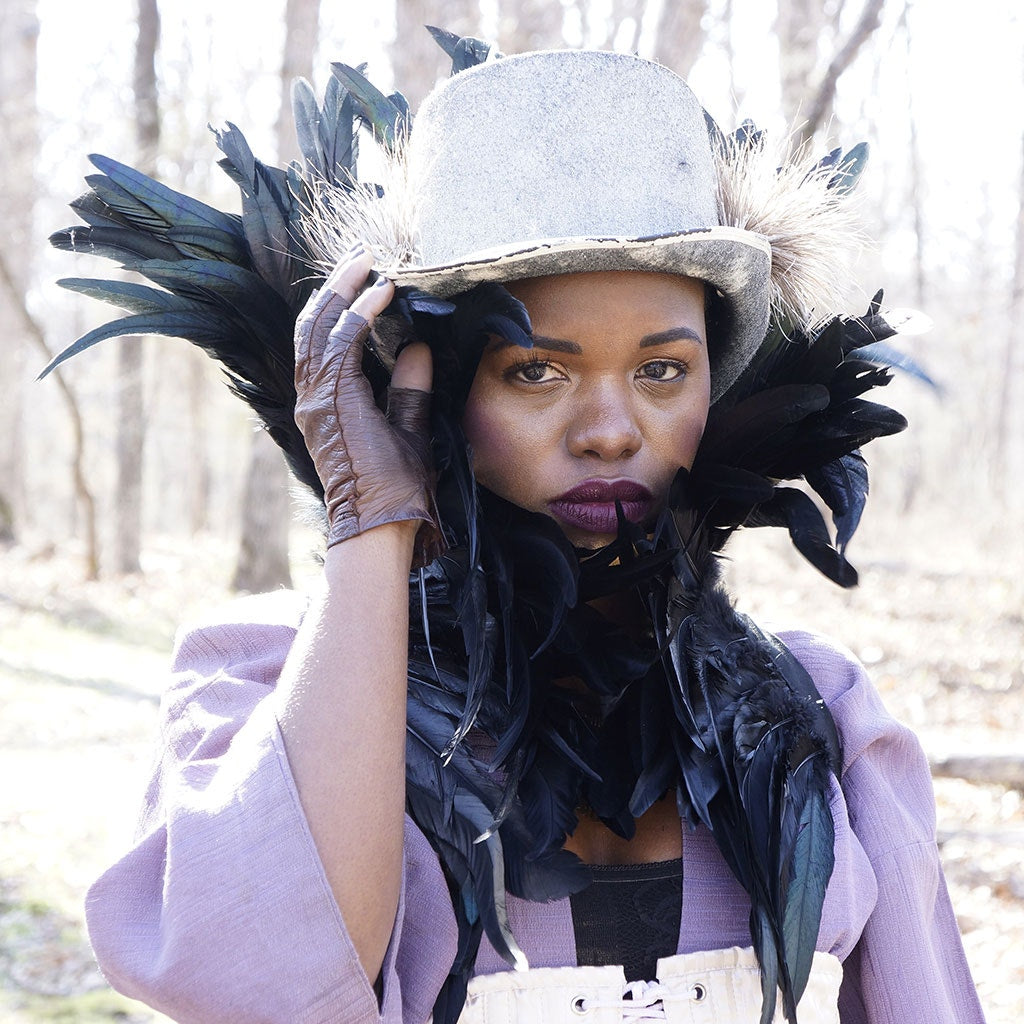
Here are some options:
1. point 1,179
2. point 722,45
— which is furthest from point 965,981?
point 722,45

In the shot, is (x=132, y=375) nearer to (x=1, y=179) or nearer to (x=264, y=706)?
(x=1, y=179)

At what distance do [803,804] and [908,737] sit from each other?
1.03 feet

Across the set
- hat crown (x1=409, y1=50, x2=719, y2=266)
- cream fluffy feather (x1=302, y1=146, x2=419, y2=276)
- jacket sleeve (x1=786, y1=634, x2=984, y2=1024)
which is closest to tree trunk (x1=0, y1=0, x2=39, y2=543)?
cream fluffy feather (x1=302, y1=146, x2=419, y2=276)

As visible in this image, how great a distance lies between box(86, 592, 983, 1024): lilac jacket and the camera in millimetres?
1433

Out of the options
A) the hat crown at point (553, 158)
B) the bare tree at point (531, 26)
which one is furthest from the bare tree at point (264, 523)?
the hat crown at point (553, 158)

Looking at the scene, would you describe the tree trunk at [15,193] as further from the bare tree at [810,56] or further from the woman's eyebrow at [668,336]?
the woman's eyebrow at [668,336]

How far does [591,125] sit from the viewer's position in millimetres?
1906

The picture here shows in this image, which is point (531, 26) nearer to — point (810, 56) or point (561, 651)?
point (810, 56)

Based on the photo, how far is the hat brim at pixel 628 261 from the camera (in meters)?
1.76

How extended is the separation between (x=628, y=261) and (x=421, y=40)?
279 inches

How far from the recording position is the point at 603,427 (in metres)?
1.84

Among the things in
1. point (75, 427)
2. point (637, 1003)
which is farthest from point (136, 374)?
point (637, 1003)

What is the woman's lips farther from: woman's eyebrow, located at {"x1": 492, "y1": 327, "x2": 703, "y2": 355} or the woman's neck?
the woman's neck

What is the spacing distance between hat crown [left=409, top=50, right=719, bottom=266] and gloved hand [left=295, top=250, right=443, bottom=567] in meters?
0.24
